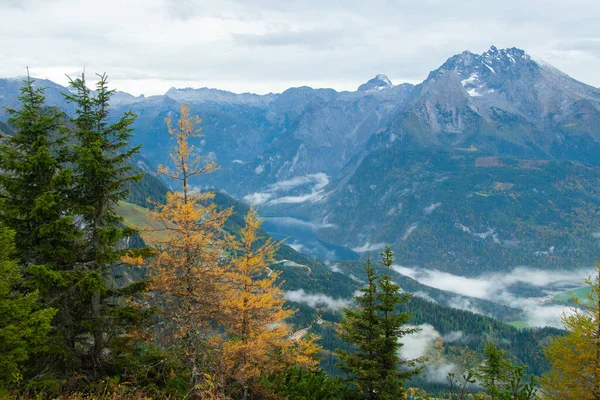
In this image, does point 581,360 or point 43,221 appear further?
point 581,360

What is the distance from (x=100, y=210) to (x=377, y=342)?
16554 millimetres

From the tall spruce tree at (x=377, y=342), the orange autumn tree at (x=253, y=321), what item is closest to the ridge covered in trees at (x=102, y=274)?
the orange autumn tree at (x=253, y=321)

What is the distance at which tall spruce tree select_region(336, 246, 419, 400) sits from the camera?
79.6 ft

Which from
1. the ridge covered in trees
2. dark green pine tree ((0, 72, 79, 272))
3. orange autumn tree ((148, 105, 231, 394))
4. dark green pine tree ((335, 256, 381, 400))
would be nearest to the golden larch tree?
the ridge covered in trees

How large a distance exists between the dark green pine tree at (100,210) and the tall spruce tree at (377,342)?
41.5ft

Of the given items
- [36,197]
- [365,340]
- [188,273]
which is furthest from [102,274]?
[365,340]

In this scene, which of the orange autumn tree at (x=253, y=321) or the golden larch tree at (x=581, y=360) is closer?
the orange autumn tree at (x=253, y=321)

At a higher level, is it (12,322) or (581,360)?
(12,322)

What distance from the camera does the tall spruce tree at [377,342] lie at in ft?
79.6

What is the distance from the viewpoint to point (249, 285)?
25172mm

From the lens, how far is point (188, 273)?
62.3 ft

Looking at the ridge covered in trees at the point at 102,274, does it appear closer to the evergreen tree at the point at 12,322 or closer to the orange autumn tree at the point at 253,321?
the evergreen tree at the point at 12,322

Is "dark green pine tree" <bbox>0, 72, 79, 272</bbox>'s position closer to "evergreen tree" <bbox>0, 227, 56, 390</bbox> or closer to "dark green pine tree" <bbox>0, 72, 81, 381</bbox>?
"dark green pine tree" <bbox>0, 72, 81, 381</bbox>

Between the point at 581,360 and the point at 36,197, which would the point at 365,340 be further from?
the point at 36,197
